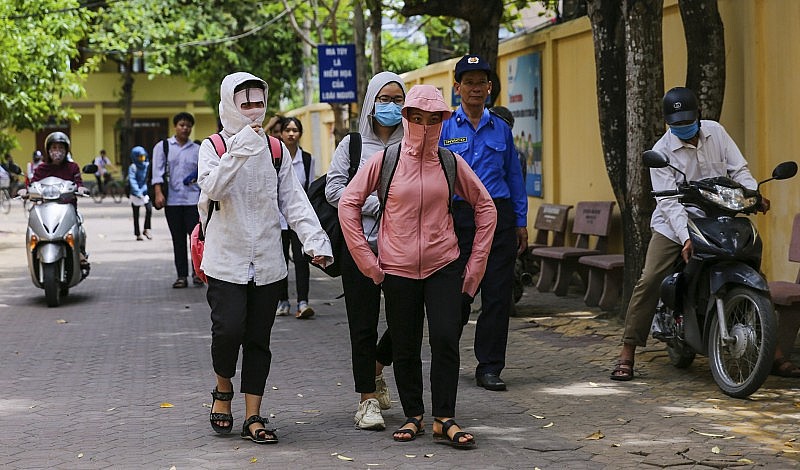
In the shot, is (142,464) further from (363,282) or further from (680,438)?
(680,438)

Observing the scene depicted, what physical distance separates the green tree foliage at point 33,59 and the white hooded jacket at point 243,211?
19351 mm

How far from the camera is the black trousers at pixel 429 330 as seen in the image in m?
6.54

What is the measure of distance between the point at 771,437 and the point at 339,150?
272 cm

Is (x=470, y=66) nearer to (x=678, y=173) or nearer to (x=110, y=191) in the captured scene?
(x=678, y=173)

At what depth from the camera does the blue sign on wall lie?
2391cm

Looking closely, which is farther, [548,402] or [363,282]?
[548,402]

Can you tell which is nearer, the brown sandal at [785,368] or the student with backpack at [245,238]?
the student with backpack at [245,238]

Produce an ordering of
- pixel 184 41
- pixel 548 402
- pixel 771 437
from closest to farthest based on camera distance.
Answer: pixel 771 437, pixel 548 402, pixel 184 41

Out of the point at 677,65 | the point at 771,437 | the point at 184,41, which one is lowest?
the point at 771,437

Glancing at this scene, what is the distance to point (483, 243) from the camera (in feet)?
21.8

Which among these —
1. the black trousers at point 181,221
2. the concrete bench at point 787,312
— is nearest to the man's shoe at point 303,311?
the black trousers at point 181,221

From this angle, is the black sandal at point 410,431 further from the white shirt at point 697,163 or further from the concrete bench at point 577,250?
the concrete bench at point 577,250

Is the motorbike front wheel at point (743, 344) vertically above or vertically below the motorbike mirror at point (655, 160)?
below

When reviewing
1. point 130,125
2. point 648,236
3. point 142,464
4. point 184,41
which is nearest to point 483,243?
Answer: point 142,464
